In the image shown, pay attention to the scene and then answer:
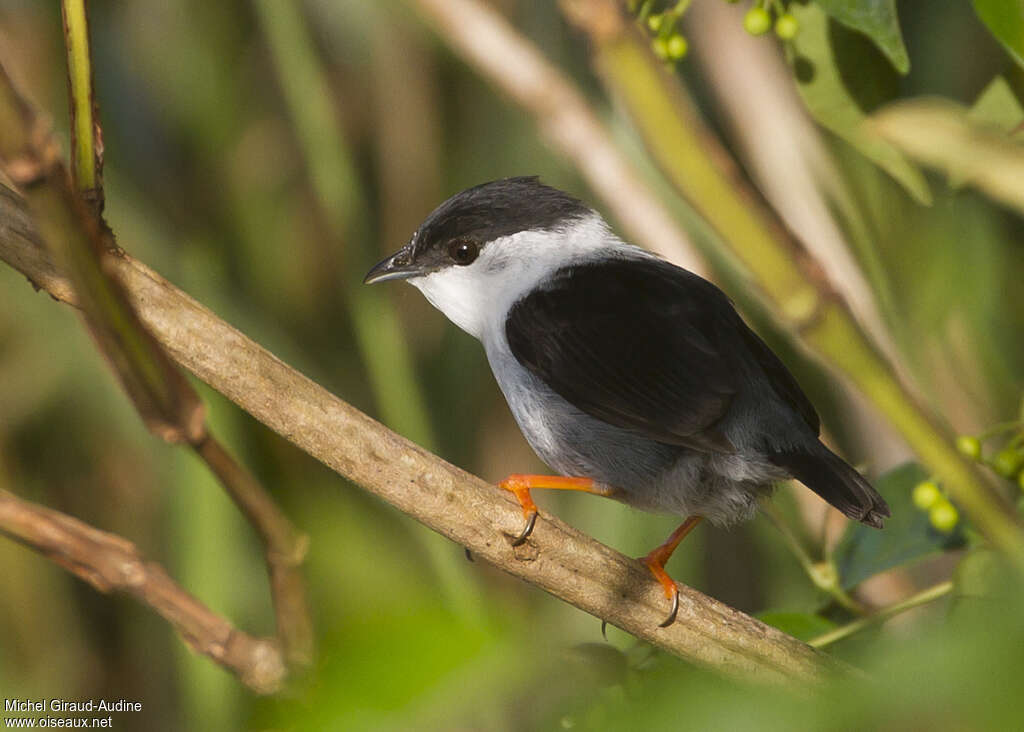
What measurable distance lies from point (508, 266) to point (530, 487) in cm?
69

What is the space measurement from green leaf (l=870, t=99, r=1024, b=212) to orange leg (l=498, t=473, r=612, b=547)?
0.90 m

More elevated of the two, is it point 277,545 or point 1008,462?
point 277,545

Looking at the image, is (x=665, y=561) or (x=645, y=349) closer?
(x=645, y=349)

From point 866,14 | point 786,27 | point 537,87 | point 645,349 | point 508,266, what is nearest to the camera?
point 866,14

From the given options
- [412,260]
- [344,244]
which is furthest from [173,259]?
[412,260]

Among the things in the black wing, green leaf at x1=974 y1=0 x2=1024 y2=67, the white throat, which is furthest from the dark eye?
green leaf at x1=974 y1=0 x2=1024 y2=67

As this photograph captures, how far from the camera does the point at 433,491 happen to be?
61.1 inches

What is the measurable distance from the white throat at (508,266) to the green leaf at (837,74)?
831 millimetres

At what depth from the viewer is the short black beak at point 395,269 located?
2.77 m

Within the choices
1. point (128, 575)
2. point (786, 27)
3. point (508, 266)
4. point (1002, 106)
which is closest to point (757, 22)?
point (786, 27)

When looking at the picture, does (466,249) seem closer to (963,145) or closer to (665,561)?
(665,561)

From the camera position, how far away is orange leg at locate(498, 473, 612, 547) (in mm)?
1619

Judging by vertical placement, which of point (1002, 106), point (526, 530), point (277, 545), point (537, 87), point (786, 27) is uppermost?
point (786, 27)

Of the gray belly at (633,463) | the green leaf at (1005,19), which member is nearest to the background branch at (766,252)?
the green leaf at (1005,19)
